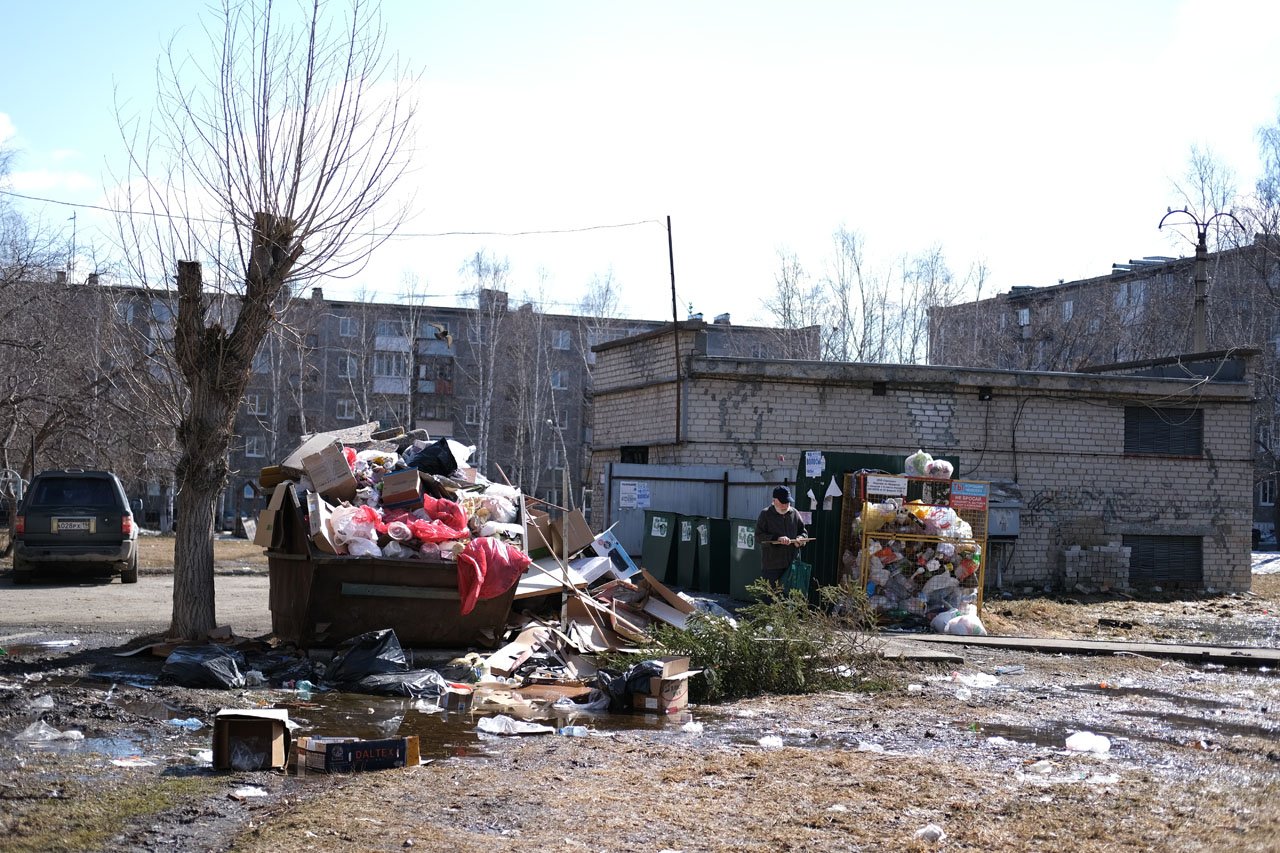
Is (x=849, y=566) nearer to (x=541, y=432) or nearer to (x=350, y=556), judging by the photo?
(x=350, y=556)

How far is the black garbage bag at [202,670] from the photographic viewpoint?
8812 mm

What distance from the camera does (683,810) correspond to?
17.9 ft

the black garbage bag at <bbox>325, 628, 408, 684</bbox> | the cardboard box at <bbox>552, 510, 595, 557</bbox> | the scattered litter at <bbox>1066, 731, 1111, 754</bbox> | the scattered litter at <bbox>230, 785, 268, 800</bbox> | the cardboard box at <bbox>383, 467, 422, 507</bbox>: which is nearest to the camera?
the scattered litter at <bbox>230, 785, 268, 800</bbox>

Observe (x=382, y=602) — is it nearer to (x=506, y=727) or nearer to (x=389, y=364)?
(x=506, y=727)

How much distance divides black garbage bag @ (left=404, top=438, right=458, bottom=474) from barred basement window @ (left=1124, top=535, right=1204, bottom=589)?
15517mm

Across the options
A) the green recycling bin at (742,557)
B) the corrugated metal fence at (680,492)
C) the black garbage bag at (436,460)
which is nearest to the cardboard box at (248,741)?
the black garbage bag at (436,460)

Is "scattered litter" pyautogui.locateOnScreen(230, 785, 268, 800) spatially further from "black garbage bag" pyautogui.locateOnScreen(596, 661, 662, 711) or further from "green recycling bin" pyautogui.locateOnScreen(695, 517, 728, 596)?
"green recycling bin" pyautogui.locateOnScreen(695, 517, 728, 596)

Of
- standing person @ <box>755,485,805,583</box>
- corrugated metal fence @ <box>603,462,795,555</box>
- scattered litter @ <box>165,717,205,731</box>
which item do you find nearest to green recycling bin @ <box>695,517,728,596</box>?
corrugated metal fence @ <box>603,462,795,555</box>

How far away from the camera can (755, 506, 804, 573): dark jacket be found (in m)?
12.9

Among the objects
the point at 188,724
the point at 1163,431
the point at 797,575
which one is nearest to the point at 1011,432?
the point at 1163,431

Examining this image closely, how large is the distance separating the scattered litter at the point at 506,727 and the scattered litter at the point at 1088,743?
10.9 feet

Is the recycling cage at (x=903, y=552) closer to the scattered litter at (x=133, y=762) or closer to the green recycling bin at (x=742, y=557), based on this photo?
the green recycling bin at (x=742, y=557)

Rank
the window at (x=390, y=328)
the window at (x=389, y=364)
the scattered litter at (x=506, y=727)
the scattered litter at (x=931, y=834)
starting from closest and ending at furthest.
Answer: the scattered litter at (x=931, y=834), the scattered litter at (x=506, y=727), the window at (x=390, y=328), the window at (x=389, y=364)

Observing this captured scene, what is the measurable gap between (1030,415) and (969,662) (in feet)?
37.6
